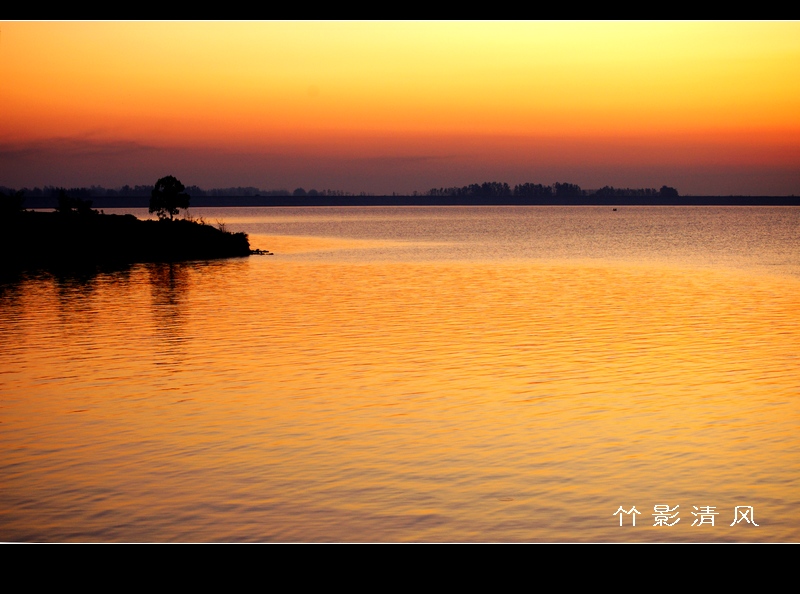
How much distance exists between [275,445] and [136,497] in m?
4.43

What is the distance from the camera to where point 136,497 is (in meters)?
16.8

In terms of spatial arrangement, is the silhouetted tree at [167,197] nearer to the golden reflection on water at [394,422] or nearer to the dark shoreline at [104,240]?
the dark shoreline at [104,240]

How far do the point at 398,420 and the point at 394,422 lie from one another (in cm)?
23

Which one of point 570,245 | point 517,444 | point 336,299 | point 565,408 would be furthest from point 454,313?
point 570,245

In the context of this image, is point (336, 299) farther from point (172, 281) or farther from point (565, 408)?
point (565, 408)

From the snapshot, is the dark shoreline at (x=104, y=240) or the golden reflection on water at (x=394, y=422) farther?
the dark shoreline at (x=104, y=240)

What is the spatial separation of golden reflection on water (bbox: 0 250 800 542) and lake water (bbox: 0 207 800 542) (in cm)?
8

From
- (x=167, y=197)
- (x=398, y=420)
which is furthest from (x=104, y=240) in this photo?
(x=398, y=420)

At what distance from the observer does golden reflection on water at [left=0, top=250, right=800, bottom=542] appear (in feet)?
51.5

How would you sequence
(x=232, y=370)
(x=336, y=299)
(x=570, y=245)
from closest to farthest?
(x=232, y=370)
(x=336, y=299)
(x=570, y=245)

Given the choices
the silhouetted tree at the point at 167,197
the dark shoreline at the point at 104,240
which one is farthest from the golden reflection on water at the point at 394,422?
the silhouetted tree at the point at 167,197

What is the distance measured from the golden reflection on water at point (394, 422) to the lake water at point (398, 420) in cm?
8

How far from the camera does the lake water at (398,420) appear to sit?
1565cm

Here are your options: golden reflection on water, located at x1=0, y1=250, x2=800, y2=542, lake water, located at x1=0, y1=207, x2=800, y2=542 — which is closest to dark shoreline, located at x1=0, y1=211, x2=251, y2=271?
lake water, located at x1=0, y1=207, x2=800, y2=542
